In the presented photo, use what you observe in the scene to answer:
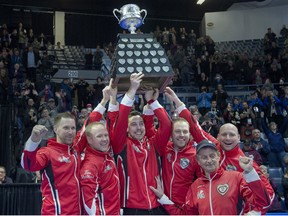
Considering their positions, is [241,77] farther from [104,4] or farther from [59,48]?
[104,4]

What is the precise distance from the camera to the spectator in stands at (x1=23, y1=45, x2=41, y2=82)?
13805mm

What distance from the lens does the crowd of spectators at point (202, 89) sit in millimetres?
10078

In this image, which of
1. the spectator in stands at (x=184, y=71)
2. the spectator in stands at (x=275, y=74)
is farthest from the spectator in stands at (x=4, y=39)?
the spectator in stands at (x=275, y=74)

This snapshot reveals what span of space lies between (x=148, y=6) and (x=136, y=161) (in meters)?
19.5

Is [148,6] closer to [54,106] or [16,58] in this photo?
[16,58]

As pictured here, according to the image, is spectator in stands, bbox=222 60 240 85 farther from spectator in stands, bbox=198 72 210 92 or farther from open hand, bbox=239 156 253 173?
open hand, bbox=239 156 253 173

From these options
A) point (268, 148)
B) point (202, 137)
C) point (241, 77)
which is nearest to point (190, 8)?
point (241, 77)

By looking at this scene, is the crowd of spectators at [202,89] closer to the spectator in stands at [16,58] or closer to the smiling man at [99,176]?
the spectator in stands at [16,58]

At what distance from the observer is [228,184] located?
3.66 m

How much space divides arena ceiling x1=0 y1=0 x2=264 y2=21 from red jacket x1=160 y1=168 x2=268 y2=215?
18.7 metres

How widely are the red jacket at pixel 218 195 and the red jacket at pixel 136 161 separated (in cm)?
21

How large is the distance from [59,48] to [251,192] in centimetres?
1561

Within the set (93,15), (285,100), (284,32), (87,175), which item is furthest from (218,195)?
(93,15)

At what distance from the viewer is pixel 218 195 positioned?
3639 mm
